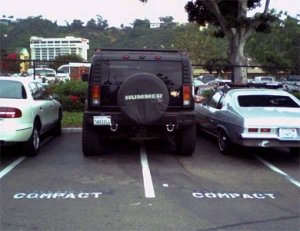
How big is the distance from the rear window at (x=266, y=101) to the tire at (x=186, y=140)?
129 centimetres

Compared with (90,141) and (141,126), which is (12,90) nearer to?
(90,141)

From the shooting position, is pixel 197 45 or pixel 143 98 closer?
pixel 143 98

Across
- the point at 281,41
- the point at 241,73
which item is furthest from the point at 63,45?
the point at 241,73

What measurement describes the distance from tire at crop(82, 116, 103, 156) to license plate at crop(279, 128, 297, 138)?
11.0 feet

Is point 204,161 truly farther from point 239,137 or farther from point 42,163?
point 42,163

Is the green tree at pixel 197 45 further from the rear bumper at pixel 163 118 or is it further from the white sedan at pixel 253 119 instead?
the rear bumper at pixel 163 118

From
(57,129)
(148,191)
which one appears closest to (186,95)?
(148,191)

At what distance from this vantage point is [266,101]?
10070 millimetres

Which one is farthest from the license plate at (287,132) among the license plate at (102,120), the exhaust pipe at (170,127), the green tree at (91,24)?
the green tree at (91,24)

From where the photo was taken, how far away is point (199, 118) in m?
12.3

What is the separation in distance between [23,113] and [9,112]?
29 cm

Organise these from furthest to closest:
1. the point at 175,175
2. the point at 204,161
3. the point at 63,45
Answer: the point at 63,45 < the point at 204,161 < the point at 175,175

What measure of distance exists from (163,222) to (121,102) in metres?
3.39

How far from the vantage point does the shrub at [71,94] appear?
16.3 meters
